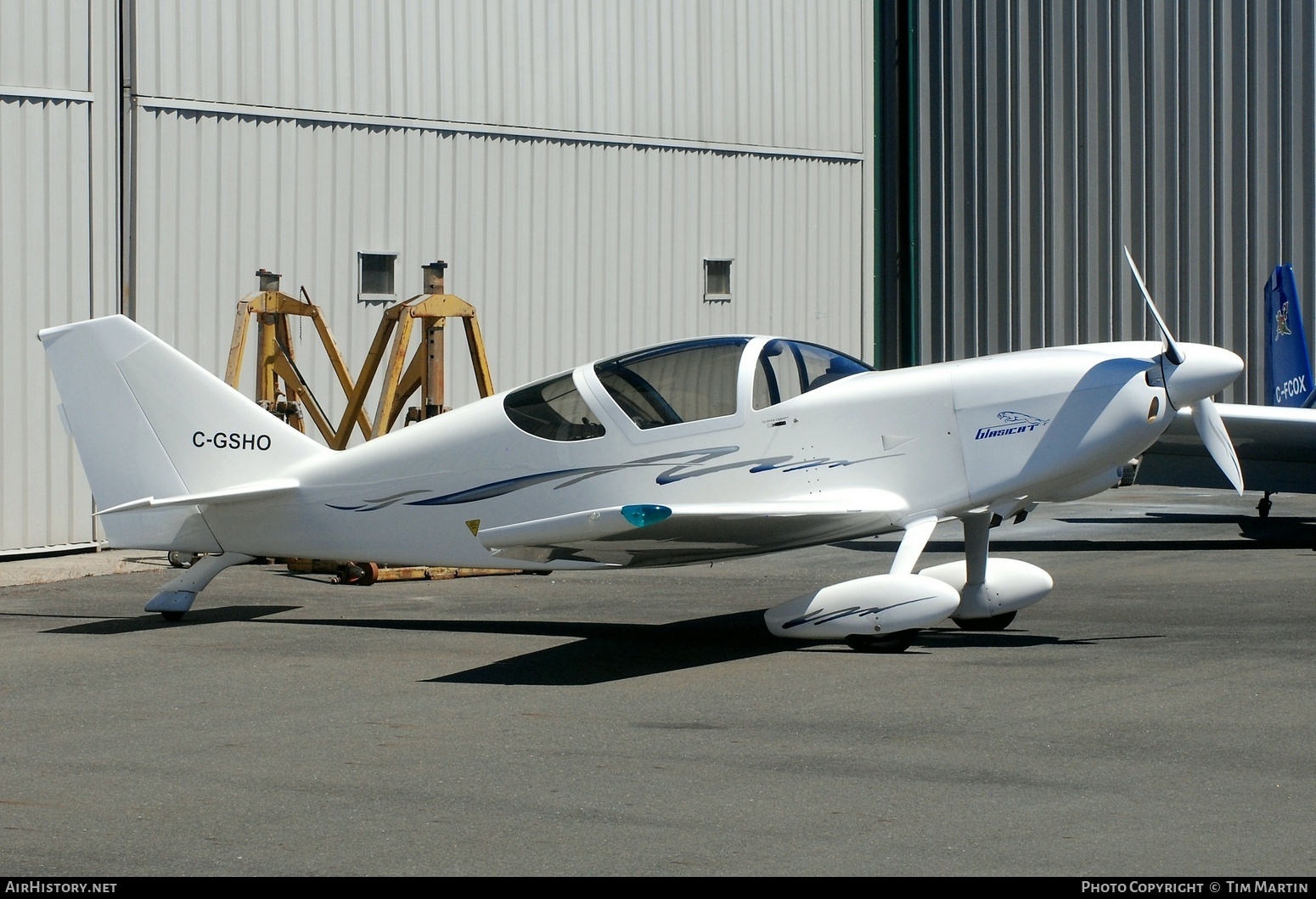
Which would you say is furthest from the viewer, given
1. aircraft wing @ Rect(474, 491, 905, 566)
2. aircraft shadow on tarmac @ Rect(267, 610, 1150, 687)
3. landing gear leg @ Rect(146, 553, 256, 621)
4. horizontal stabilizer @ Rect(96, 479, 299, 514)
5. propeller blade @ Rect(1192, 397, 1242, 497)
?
landing gear leg @ Rect(146, 553, 256, 621)

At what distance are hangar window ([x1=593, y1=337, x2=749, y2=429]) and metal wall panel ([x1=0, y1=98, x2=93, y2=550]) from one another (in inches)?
289

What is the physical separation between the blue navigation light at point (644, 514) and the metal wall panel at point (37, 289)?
837 cm

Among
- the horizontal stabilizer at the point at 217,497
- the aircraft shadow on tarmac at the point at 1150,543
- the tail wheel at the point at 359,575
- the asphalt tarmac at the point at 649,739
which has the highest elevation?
the horizontal stabilizer at the point at 217,497

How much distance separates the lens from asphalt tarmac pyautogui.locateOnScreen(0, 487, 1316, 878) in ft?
16.2

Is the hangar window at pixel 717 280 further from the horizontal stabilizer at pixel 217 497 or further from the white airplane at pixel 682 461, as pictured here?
the horizontal stabilizer at pixel 217 497

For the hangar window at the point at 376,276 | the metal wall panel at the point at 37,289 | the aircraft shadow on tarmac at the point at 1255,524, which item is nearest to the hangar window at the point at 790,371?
the aircraft shadow on tarmac at the point at 1255,524

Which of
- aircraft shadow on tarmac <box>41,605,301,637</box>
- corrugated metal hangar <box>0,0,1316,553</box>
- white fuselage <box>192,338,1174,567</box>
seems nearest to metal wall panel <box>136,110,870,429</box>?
corrugated metal hangar <box>0,0,1316,553</box>

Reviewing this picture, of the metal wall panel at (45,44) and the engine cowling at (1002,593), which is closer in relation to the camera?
the engine cowling at (1002,593)

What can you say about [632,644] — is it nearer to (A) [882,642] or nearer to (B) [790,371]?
(A) [882,642]

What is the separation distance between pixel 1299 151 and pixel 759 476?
48.8ft

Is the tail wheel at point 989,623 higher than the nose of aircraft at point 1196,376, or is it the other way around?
the nose of aircraft at point 1196,376

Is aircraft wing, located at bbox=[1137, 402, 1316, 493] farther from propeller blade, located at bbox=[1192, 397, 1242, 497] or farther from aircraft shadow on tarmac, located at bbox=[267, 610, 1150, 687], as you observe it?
aircraft shadow on tarmac, located at bbox=[267, 610, 1150, 687]

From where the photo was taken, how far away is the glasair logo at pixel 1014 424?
901cm
